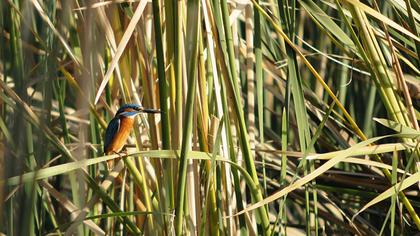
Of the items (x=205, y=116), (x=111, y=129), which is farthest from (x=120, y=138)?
(x=205, y=116)

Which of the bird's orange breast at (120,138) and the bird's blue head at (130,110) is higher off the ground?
the bird's blue head at (130,110)

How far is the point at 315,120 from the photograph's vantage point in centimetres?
242

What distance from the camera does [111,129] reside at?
6.38 ft

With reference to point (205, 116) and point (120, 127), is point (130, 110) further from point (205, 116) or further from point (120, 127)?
point (205, 116)

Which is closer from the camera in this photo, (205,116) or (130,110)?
(205,116)

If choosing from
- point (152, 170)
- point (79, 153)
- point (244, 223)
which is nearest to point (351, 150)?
point (244, 223)

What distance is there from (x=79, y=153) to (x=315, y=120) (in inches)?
71.8

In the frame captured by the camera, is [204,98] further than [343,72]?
No

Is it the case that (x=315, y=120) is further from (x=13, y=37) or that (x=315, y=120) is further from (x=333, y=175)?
(x=13, y=37)

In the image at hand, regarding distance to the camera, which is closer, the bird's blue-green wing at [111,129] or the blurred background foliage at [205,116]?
the blurred background foliage at [205,116]

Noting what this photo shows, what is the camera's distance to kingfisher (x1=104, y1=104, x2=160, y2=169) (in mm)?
1834

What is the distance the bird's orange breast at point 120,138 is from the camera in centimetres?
188

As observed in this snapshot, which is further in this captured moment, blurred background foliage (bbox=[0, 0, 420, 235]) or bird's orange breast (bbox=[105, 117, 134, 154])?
bird's orange breast (bbox=[105, 117, 134, 154])

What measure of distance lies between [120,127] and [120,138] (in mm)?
76
